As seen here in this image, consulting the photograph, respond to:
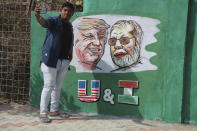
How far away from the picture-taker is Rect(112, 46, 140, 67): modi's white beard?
4.50 metres

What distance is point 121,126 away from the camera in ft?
13.4

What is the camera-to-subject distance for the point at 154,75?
4.37 m

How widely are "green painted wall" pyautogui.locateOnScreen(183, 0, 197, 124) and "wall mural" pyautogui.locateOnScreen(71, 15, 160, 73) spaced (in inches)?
21.4

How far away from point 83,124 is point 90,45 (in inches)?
59.0

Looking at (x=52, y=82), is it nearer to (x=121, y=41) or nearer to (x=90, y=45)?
(x=90, y=45)

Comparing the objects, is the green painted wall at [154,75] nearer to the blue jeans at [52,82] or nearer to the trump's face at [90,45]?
the trump's face at [90,45]

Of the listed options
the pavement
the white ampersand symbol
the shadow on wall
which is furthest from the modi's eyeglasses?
the pavement

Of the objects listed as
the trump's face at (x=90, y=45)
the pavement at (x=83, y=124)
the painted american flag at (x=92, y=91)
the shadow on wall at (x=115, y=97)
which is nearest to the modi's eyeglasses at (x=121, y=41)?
the trump's face at (x=90, y=45)

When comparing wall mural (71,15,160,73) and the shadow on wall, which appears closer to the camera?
wall mural (71,15,160,73)

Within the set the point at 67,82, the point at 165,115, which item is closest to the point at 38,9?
the point at 67,82

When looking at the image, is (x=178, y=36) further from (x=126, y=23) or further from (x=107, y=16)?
(x=107, y=16)

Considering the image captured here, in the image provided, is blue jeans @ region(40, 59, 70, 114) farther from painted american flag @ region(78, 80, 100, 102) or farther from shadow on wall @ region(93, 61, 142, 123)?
shadow on wall @ region(93, 61, 142, 123)

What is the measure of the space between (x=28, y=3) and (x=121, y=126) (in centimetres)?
341

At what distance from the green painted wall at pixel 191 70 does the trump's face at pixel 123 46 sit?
0.89m
